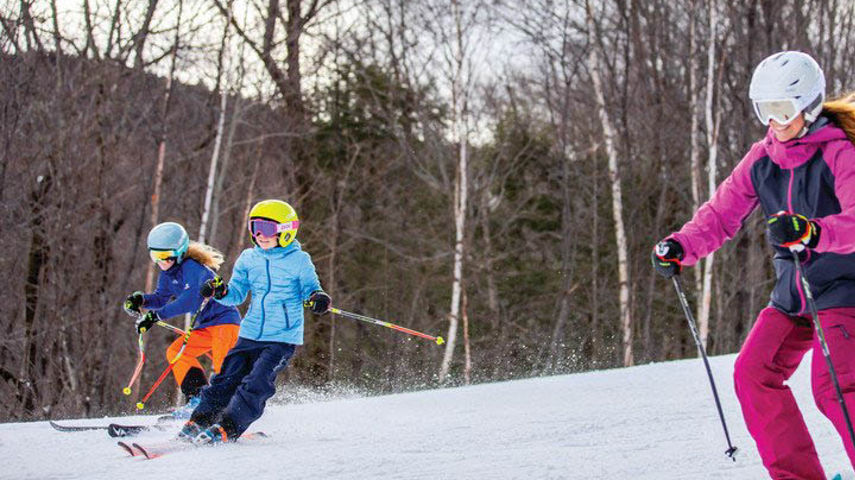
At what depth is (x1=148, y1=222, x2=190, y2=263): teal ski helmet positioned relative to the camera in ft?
18.9

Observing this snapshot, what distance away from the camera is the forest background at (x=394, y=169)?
521 inches


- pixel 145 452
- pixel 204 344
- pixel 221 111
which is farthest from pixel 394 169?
pixel 145 452

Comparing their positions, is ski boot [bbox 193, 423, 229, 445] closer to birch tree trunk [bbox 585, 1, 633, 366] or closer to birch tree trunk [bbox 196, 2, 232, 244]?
birch tree trunk [bbox 196, 2, 232, 244]

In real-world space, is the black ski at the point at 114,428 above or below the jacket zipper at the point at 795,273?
below

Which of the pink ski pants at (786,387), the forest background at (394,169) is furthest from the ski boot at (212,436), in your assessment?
the forest background at (394,169)

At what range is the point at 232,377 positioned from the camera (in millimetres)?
4938

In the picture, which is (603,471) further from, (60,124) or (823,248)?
(60,124)

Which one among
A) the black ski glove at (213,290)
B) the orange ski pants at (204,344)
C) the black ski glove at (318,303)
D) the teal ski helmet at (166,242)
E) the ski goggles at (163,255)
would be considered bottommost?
the orange ski pants at (204,344)

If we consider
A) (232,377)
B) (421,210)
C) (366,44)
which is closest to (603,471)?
(232,377)

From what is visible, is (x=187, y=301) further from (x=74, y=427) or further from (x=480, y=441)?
(x=480, y=441)

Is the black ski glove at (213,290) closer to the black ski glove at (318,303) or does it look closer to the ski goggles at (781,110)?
the black ski glove at (318,303)

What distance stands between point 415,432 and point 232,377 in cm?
106

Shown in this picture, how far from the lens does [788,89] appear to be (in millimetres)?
2904

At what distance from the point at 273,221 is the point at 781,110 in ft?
9.55
